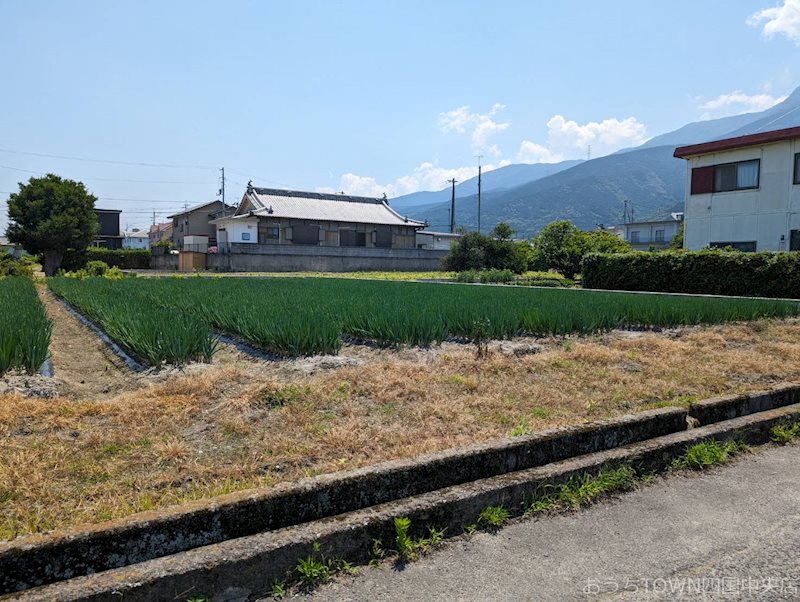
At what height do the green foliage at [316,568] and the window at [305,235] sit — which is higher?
the window at [305,235]

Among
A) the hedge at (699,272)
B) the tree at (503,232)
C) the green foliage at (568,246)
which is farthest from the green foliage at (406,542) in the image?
the tree at (503,232)

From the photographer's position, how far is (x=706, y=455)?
318 centimetres

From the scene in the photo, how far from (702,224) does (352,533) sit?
21160mm

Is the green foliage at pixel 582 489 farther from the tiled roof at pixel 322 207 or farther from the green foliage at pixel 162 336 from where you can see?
the tiled roof at pixel 322 207

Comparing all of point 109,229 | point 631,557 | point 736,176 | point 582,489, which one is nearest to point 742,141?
point 736,176

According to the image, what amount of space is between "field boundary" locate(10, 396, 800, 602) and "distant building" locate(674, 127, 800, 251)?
60.6ft

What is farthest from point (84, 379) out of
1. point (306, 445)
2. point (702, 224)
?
point (702, 224)

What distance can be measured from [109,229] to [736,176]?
49566mm

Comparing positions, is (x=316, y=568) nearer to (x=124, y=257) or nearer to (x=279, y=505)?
(x=279, y=505)

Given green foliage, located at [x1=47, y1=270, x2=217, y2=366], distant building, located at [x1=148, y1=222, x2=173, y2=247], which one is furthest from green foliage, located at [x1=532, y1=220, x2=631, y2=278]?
distant building, located at [x1=148, y1=222, x2=173, y2=247]

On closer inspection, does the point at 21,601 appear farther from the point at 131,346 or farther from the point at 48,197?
the point at 48,197

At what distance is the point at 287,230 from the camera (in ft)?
123

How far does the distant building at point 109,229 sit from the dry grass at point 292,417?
5054 centimetres

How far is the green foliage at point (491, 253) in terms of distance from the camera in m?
29.0
